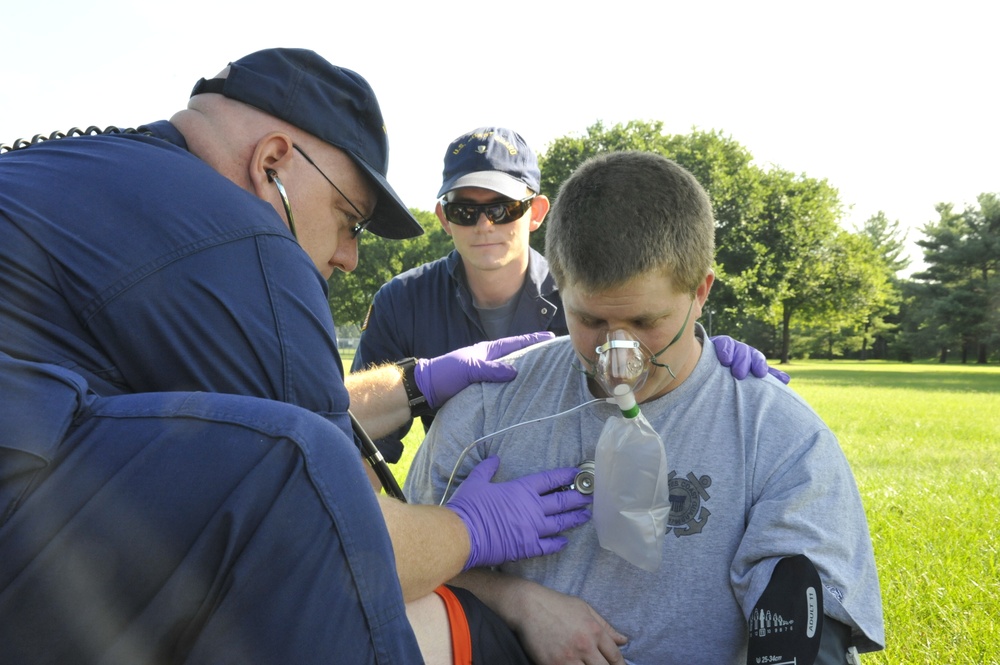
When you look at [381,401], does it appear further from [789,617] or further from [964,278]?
[964,278]

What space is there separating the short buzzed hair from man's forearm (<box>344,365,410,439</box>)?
4.16 ft

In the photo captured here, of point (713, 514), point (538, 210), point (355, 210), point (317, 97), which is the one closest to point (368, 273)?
point (538, 210)

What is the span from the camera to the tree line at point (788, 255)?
3762cm

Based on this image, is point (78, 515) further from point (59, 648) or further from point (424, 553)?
point (424, 553)

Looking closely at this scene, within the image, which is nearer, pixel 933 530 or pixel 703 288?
pixel 703 288

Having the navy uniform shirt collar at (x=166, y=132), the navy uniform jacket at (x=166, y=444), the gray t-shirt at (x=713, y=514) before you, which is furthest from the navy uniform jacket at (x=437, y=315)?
the navy uniform jacket at (x=166, y=444)

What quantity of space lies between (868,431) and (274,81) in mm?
11100

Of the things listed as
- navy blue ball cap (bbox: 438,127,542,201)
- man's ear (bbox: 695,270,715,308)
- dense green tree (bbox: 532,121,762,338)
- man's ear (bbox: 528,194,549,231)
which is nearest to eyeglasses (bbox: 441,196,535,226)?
navy blue ball cap (bbox: 438,127,542,201)

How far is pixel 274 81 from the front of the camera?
228 cm

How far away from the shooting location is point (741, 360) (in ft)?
8.36

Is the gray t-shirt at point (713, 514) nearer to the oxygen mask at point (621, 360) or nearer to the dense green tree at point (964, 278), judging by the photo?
the oxygen mask at point (621, 360)

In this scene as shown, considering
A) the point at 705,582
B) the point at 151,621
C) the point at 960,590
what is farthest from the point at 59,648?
the point at 960,590

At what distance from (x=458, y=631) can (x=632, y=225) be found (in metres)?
1.33

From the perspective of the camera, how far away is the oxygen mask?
241cm
